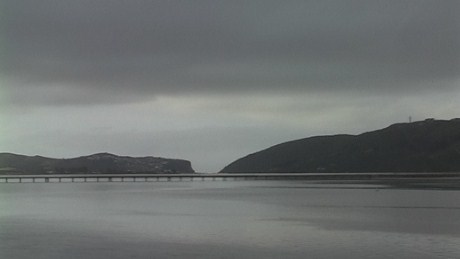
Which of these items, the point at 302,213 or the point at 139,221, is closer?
the point at 139,221

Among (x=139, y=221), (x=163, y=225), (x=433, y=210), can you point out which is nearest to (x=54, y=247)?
(x=163, y=225)

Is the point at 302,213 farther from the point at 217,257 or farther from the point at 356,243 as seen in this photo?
the point at 217,257

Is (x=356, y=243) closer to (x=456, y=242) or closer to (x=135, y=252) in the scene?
(x=456, y=242)

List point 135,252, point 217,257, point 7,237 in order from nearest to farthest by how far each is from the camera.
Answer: point 217,257 < point 135,252 < point 7,237

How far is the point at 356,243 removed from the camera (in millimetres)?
29844

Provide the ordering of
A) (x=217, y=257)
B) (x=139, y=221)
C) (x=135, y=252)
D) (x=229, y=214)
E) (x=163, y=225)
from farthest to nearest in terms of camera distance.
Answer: (x=229, y=214), (x=139, y=221), (x=163, y=225), (x=135, y=252), (x=217, y=257)

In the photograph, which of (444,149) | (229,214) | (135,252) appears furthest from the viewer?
(444,149)

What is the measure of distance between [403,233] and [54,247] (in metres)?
19.1

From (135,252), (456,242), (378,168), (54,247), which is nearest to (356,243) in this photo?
(456,242)

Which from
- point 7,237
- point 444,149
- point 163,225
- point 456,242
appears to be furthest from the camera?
point 444,149

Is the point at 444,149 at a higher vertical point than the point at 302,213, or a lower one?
higher

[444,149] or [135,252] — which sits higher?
[444,149]

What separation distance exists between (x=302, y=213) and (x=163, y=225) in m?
13.6

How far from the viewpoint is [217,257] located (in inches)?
1002
